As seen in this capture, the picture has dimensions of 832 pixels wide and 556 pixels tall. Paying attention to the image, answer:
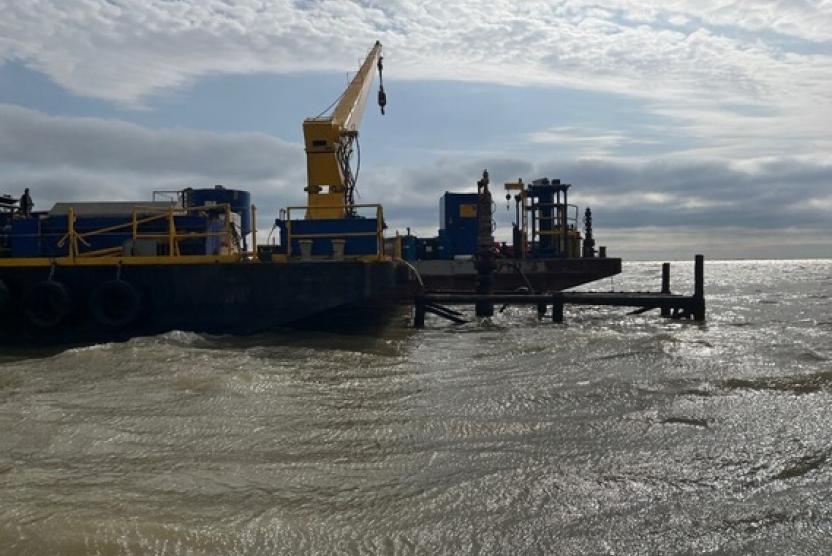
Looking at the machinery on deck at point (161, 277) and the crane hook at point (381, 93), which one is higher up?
the crane hook at point (381, 93)

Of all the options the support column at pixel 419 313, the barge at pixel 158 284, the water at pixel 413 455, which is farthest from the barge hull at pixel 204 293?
the support column at pixel 419 313

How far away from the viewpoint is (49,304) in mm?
12258

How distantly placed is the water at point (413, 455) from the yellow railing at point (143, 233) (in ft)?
10.1

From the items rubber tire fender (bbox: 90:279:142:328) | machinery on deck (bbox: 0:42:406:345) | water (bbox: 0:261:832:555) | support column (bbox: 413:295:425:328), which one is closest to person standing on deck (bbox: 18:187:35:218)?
machinery on deck (bbox: 0:42:406:345)

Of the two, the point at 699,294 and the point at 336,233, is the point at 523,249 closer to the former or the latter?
the point at 699,294

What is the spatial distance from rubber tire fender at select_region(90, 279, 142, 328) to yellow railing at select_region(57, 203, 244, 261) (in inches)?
33.2

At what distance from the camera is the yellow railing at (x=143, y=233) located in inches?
486

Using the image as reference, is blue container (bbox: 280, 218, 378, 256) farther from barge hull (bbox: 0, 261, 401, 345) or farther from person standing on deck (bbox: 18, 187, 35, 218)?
person standing on deck (bbox: 18, 187, 35, 218)

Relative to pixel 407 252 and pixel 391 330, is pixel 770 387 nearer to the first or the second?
pixel 391 330

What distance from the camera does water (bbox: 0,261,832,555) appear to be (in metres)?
3.89

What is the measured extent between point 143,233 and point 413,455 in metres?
9.60

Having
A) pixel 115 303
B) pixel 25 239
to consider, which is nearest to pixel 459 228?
pixel 115 303

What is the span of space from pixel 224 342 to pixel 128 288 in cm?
209

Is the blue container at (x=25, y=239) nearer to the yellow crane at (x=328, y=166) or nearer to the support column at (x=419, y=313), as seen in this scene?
the yellow crane at (x=328, y=166)
